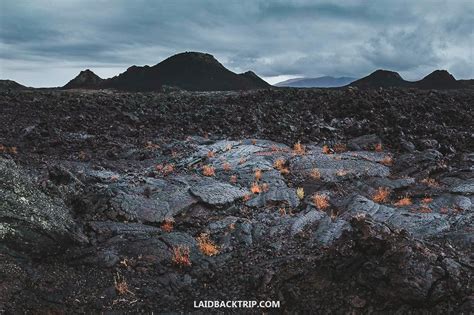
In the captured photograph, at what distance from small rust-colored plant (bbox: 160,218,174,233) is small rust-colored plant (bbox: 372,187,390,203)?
7643mm

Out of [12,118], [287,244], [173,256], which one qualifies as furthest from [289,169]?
[12,118]

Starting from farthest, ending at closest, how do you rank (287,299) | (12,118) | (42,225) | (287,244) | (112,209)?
(12,118)
(112,209)
(287,244)
(42,225)
(287,299)

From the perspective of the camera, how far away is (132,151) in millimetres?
23500

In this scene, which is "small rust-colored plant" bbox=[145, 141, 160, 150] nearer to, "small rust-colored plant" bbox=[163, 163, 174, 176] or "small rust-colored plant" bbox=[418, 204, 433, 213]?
"small rust-colored plant" bbox=[163, 163, 174, 176]

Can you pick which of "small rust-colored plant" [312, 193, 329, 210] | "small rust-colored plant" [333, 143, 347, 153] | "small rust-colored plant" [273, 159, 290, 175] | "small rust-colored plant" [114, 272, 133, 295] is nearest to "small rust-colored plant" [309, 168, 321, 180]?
"small rust-colored plant" [273, 159, 290, 175]

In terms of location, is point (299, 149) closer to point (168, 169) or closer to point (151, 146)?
point (168, 169)

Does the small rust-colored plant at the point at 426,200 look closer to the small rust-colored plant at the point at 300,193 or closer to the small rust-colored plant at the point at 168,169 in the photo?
the small rust-colored plant at the point at 300,193

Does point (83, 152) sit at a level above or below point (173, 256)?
above

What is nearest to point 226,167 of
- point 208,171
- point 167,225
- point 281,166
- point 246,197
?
point 208,171

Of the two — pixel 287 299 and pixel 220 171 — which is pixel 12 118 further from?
pixel 287 299

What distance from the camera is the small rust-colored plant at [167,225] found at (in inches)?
528

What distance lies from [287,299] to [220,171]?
32.3 feet

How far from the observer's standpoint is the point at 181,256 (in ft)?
37.4

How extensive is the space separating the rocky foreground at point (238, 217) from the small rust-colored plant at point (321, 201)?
3.9 inches
